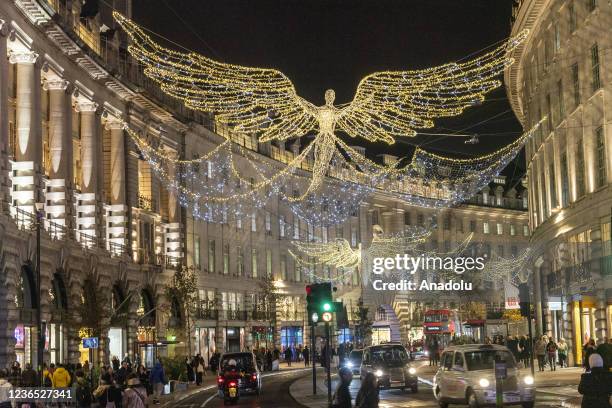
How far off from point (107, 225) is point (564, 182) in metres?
25.6

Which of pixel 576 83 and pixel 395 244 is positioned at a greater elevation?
pixel 576 83

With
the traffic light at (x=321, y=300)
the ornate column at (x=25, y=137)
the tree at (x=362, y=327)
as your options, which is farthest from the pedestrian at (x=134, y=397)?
the tree at (x=362, y=327)

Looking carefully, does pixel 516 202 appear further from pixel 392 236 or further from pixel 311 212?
pixel 311 212

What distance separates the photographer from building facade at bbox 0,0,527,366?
47156mm

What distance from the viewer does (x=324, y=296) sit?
30828mm

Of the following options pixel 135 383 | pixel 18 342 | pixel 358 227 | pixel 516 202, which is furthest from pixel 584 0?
pixel 516 202

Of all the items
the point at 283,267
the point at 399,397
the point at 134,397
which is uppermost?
the point at 283,267

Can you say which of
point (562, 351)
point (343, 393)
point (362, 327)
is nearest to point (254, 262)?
point (362, 327)

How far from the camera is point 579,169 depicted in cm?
4622

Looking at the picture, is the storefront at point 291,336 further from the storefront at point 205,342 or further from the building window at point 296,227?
the storefront at point 205,342

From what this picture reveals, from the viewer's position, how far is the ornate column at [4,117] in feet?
142

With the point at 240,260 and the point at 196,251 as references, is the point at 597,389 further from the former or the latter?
the point at 240,260

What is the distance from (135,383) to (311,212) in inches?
3009

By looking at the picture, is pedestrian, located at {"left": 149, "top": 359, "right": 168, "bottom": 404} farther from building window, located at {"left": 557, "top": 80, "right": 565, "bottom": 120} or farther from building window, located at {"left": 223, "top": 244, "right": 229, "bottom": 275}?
building window, located at {"left": 223, "top": 244, "right": 229, "bottom": 275}
